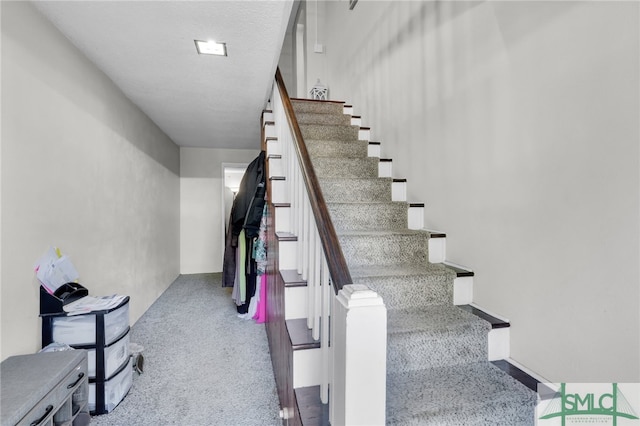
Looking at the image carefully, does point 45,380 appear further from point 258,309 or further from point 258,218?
point 258,309

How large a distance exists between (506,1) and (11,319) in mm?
2934

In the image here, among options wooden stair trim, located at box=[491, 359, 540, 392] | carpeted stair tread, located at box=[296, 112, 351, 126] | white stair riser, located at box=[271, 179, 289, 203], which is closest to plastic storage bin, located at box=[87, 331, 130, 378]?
white stair riser, located at box=[271, 179, 289, 203]

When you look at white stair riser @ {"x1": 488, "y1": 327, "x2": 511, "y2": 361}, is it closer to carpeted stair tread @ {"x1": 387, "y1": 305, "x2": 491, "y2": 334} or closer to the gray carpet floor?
carpeted stair tread @ {"x1": 387, "y1": 305, "x2": 491, "y2": 334}

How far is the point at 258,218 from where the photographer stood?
2.90 meters

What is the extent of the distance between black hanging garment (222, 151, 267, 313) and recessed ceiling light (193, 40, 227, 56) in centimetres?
108

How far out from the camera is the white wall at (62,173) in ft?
4.94

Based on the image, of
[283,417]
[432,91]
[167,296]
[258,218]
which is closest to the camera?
[283,417]

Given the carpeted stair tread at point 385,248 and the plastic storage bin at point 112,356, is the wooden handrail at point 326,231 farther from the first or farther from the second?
the plastic storage bin at point 112,356

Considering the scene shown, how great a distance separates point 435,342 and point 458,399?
285mm

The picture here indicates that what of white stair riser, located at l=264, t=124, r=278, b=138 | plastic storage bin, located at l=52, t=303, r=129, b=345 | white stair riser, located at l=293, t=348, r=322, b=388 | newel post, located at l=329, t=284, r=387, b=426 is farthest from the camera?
white stair riser, located at l=264, t=124, r=278, b=138

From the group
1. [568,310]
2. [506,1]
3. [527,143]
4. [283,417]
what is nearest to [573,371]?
[568,310]

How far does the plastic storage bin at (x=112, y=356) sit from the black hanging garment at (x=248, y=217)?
51.2 inches

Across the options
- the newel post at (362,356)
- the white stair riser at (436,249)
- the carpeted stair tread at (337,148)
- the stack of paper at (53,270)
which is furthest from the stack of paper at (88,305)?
the white stair riser at (436,249)

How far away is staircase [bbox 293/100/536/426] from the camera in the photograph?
1278mm
